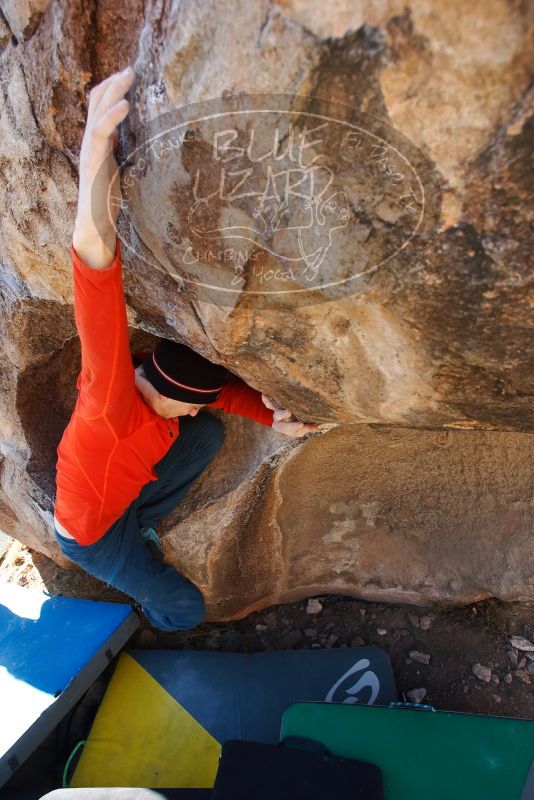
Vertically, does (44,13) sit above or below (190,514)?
above

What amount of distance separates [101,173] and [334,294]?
43 cm

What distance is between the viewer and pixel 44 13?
1028mm

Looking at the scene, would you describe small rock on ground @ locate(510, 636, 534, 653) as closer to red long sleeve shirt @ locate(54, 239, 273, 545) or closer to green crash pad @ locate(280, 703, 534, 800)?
green crash pad @ locate(280, 703, 534, 800)

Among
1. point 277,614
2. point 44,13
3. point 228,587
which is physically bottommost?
point 277,614

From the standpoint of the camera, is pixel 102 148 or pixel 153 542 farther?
pixel 153 542

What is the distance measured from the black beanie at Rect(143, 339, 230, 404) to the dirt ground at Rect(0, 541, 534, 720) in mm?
1035

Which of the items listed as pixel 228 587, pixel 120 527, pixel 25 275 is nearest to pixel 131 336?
pixel 25 275

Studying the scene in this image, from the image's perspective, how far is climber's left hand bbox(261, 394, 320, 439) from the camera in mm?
1466

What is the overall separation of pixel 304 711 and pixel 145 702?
Result: 62 centimetres

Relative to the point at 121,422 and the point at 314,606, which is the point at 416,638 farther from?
the point at 121,422

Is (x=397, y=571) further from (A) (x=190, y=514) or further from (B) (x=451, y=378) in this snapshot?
(B) (x=451, y=378)

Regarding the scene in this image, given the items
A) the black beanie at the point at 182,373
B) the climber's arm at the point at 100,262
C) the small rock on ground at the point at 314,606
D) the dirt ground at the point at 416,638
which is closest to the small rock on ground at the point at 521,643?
the dirt ground at the point at 416,638

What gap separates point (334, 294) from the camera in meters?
0.95

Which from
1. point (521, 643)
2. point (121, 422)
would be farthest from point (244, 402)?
point (521, 643)
